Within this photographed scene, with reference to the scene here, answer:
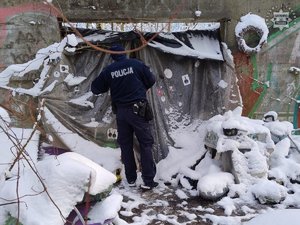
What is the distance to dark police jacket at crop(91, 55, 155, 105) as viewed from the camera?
526cm

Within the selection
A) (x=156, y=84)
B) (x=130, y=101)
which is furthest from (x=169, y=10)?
(x=130, y=101)

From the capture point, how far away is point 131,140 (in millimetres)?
5504

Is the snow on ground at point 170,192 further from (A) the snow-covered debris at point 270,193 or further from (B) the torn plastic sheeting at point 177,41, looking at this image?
(B) the torn plastic sheeting at point 177,41

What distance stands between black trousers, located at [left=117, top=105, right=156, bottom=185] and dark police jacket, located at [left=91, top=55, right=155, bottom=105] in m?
0.15

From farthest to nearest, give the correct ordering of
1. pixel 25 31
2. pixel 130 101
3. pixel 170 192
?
pixel 25 31 → pixel 170 192 → pixel 130 101

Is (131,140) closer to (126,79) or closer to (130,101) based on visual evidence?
(130,101)

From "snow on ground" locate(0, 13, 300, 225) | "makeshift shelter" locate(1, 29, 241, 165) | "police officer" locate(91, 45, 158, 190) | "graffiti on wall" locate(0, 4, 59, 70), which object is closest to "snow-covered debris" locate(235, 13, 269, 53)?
"makeshift shelter" locate(1, 29, 241, 165)

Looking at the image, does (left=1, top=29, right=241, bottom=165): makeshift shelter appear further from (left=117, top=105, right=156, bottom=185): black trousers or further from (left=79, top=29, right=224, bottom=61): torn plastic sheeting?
(left=117, top=105, right=156, bottom=185): black trousers

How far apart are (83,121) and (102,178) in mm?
3011

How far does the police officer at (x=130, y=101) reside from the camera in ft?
17.3

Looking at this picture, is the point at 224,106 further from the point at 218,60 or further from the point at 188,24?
the point at 188,24

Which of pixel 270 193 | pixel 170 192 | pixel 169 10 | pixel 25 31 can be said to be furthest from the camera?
pixel 169 10

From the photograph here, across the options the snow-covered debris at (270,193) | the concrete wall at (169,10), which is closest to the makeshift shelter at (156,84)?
the concrete wall at (169,10)

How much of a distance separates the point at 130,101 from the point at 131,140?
0.58m
